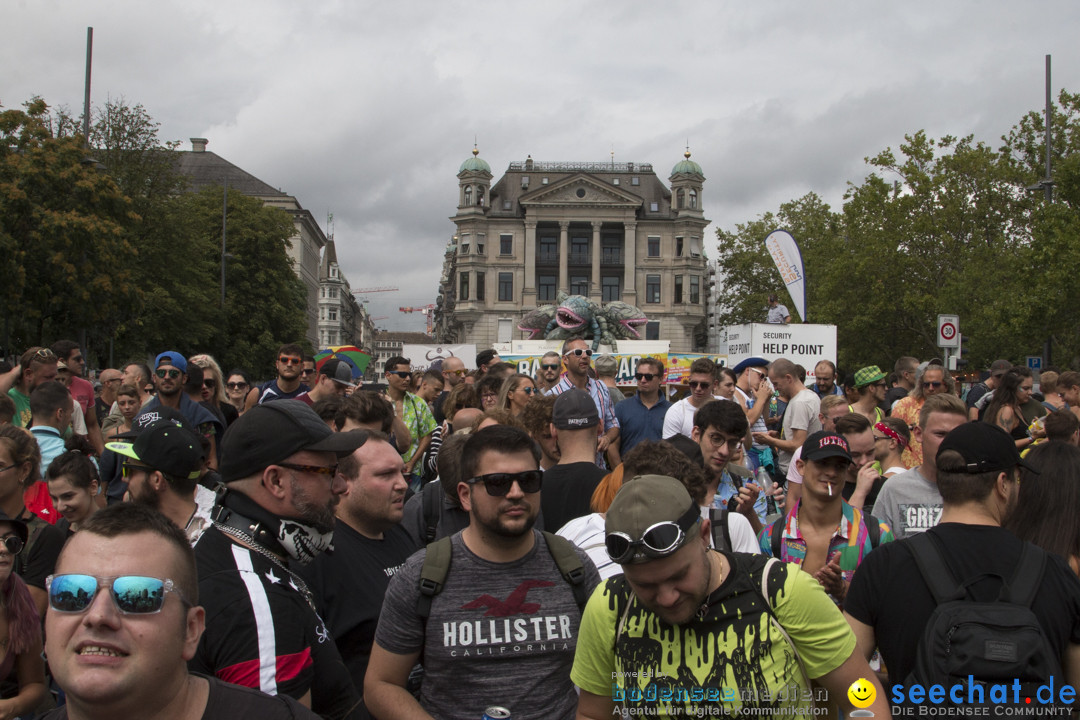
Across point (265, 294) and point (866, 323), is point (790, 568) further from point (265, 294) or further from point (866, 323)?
point (265, 294)

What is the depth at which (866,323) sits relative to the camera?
40844 mm

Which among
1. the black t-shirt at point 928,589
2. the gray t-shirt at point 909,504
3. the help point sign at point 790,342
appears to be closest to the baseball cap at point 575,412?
the gray t-shirt at point 909,504

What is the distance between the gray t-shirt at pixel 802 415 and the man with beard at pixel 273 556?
6212mm

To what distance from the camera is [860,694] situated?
260 centimetres

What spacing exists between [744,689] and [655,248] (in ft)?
311

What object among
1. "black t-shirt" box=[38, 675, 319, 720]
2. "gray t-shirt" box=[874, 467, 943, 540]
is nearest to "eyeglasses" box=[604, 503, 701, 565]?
"black t-shirt" box=[38, 675, 319, 720]

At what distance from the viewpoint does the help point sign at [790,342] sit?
650 inches

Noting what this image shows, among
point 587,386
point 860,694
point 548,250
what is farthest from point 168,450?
point 548,250

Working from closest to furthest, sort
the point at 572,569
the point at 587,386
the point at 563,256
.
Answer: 1. the point at 572,569
2. the point at 587,386
3. the point at 563,256

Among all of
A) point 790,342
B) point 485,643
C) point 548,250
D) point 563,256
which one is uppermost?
point 548,250

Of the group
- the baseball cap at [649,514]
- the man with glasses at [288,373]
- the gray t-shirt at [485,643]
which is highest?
the man with glasses at [288,373]

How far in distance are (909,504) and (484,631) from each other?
2551 mm

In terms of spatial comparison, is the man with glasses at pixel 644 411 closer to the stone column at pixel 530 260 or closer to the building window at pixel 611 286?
the stone column at pixel 530 260

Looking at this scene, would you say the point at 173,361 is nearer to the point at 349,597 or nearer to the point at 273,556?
the point at 349,597
